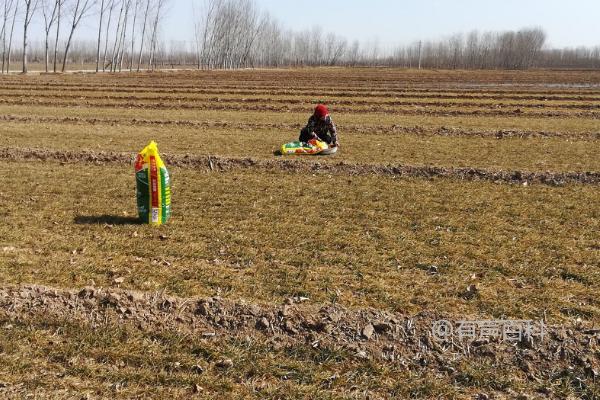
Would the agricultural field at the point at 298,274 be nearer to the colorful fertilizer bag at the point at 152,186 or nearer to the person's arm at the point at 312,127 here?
the colorful fertilizer bag at the point at 152,186

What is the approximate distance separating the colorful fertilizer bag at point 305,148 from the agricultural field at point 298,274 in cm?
63

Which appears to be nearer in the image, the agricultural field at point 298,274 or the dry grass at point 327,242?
the agricultural field at point 298,274

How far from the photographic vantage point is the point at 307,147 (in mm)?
13234

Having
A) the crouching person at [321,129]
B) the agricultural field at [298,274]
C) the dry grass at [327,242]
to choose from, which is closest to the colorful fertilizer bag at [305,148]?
the crouching person at [321,129]

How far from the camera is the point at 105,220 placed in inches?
296

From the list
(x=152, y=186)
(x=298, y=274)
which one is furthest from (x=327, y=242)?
(x=152, y=186)

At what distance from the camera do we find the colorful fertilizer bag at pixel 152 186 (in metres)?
6.93

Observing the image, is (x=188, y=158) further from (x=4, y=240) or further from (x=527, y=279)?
(x=527, y=279)

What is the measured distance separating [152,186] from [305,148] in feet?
21.9

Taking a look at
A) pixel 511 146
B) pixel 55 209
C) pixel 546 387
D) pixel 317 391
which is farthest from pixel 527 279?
pixel 511 146

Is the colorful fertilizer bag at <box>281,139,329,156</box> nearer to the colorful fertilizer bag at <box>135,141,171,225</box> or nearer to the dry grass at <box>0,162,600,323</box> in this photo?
the dry grass at <box>0,162,600,323</box>

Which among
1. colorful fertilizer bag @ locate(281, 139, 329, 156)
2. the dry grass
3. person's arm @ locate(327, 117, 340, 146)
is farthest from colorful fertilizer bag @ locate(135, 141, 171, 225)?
person's arm @ locate(327, 117, 340, 146)

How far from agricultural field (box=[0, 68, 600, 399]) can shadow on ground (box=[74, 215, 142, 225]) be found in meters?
0.05

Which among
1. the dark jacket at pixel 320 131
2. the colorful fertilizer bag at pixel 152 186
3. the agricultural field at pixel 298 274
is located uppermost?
the dark jacket at pixel 320 131
